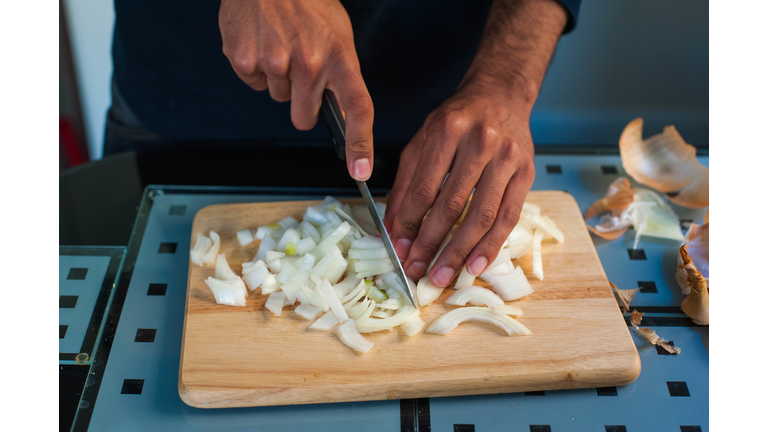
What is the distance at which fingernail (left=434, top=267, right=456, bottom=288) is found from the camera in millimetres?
1044

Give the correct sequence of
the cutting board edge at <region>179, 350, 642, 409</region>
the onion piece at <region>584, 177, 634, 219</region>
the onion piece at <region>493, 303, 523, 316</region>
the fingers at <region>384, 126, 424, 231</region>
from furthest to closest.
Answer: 1. the onion piece at <region>584, 177, 634, 219</region>
2. the fingers at <region>384, 126, 424, 231</region>
3. the onion piece at <region>493, 303, 523, 316</region>
4. the cutting board edge at <region>179, 350, 642, 409</region>

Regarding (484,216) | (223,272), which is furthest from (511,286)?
(223,272)

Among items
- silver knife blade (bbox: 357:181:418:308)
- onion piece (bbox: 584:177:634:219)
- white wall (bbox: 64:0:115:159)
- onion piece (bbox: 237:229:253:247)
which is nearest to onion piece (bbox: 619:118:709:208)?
onion piece (bbox: 584:177:634:219)

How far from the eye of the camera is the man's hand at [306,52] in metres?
0.97

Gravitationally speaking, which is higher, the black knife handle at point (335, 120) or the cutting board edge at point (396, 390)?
the black knife handle at point (335, 120)

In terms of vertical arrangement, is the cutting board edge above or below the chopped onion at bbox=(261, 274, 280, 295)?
below

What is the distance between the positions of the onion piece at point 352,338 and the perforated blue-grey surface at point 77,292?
0.48m

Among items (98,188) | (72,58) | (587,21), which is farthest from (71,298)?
(587,21)

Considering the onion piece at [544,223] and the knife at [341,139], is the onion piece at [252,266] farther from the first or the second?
the onion piece at [544,223]

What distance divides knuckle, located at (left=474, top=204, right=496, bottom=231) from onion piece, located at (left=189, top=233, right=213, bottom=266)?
561mm

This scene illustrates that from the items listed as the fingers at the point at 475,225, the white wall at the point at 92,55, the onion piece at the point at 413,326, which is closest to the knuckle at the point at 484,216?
the fingers at the point at 475,225

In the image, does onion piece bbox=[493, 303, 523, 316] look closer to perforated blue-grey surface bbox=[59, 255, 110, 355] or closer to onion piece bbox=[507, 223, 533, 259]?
onion piece bbox=[507, 223, 533, 259]

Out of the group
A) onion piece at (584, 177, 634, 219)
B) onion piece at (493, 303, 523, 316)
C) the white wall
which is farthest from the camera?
the white wall

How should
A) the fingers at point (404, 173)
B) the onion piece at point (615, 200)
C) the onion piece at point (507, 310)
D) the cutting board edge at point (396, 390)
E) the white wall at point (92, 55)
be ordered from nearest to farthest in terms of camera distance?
the cutting board edge at point (396, 390) < the onion piece at point (507, 310) < the fingers at point (404, 173) < the onion piece at point (615, 200) < the white wall at point (92, 55)
